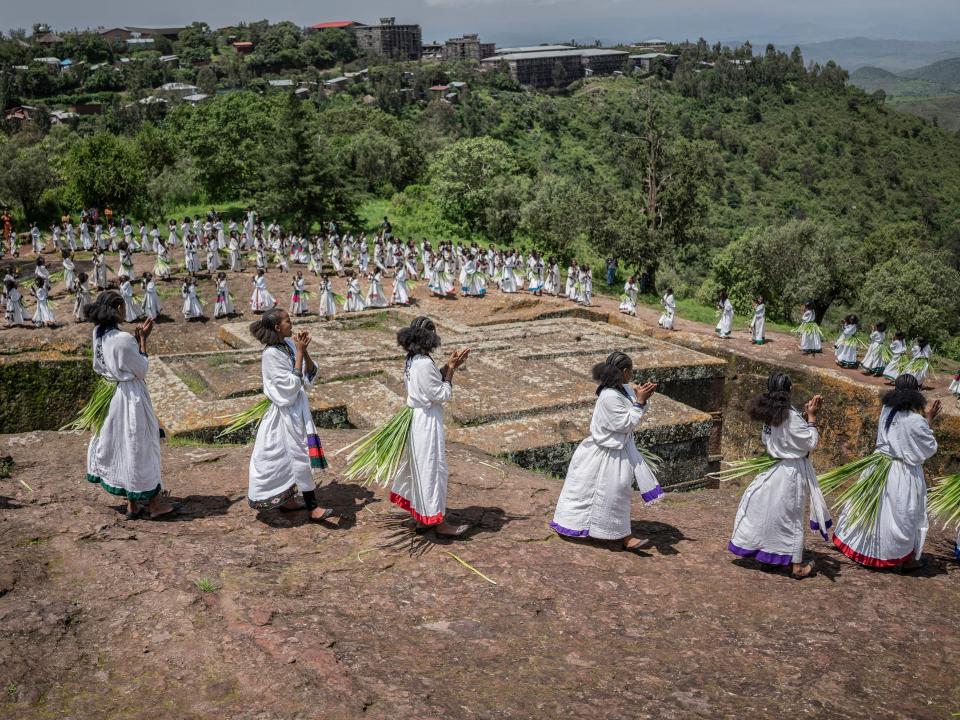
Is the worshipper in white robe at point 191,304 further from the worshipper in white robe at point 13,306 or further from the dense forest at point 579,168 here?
the dense forest at point 579,168

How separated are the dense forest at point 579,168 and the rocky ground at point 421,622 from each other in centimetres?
2354

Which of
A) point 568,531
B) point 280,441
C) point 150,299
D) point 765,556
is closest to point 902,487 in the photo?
point 765,556

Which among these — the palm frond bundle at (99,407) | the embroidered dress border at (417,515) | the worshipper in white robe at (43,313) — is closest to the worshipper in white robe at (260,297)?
the worshipper in white robe at (43,313)

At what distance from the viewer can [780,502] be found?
5.44 meters

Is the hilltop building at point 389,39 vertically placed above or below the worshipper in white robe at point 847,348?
above

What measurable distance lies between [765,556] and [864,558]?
91 cm

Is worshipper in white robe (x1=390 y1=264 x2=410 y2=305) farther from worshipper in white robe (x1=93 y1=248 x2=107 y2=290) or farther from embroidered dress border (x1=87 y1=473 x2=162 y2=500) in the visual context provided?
embroidered dress border (x1=87 y1=473 x2=162 y2=500)

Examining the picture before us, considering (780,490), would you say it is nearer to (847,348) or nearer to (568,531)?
(568,531)

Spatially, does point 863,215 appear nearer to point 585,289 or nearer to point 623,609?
point 585,289

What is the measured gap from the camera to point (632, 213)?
96.7ft

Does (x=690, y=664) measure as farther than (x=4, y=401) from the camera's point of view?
No

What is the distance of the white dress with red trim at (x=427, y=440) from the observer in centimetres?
A: 533

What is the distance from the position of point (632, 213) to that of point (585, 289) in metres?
8.02

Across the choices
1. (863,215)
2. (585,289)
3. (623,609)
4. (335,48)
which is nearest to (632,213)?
(585,289)
